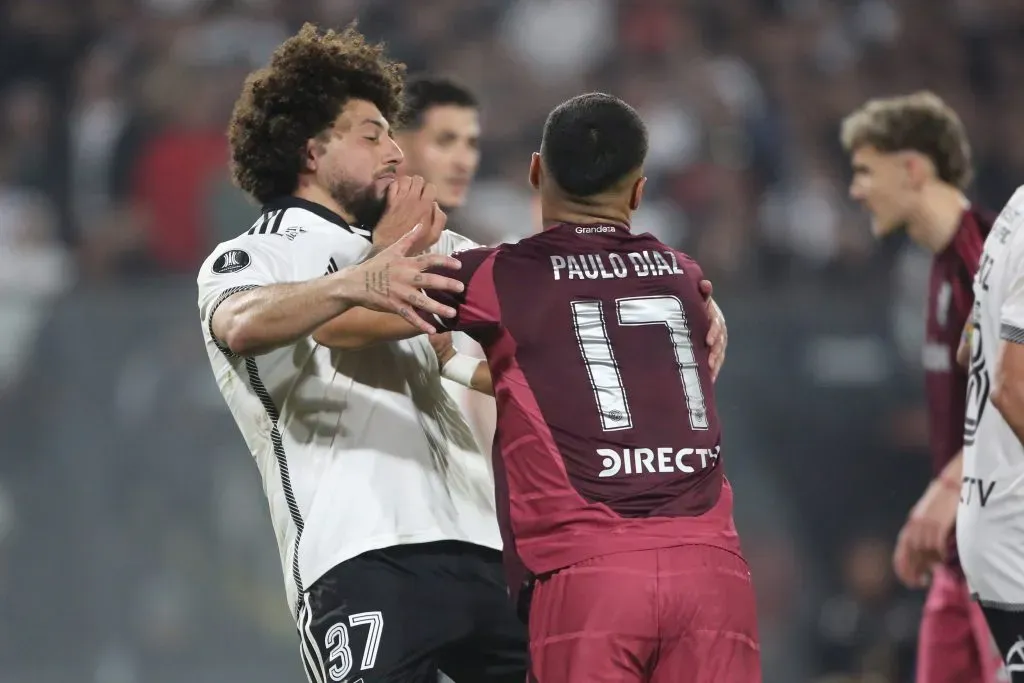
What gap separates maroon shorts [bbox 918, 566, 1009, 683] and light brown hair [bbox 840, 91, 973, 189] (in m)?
1.51

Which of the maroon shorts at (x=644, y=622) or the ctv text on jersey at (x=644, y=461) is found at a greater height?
the ctv text on jersey at (x=644, y=461)

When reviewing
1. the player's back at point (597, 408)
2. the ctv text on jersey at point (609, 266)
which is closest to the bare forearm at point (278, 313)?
the player's back at point (597, 408)

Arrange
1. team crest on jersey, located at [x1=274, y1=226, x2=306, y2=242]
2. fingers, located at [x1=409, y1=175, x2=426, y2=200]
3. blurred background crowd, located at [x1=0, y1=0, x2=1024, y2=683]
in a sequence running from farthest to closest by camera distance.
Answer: blurred background crowd, located at [x1=0, y1=0, x2=1024, y2=683], team crest on jersey, located at [x1=274, y1=226, x2=306, y2=242], fingers, located at [x1=409, y1=175, x2=426, y2=200]

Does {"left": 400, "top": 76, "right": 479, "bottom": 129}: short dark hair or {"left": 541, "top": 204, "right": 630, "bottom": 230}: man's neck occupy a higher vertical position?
{"left": 400, "top": 76, "right": 479, "bottom": 129}: short dark hair

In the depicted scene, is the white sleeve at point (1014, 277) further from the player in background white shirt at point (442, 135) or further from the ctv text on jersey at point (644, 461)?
the player in background white shirt at point (442, 135)

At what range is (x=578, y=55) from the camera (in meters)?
9.59

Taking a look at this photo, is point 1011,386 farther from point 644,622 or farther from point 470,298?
point 470,298

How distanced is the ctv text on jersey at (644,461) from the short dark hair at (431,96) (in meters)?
2.49

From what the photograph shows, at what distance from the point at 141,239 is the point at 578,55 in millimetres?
3165

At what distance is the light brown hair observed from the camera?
211 inches

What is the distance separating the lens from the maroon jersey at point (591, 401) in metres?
2.84

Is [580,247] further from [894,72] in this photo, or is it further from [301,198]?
[894,72]

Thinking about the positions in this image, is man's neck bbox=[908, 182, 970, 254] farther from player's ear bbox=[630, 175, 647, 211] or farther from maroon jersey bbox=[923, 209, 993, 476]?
player's ear bbox=[630, 175, 647, 211]

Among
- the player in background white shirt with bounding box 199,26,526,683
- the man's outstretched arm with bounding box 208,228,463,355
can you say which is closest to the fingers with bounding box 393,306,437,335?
the man's outstretched arm with bounding box 208,228,463,355
